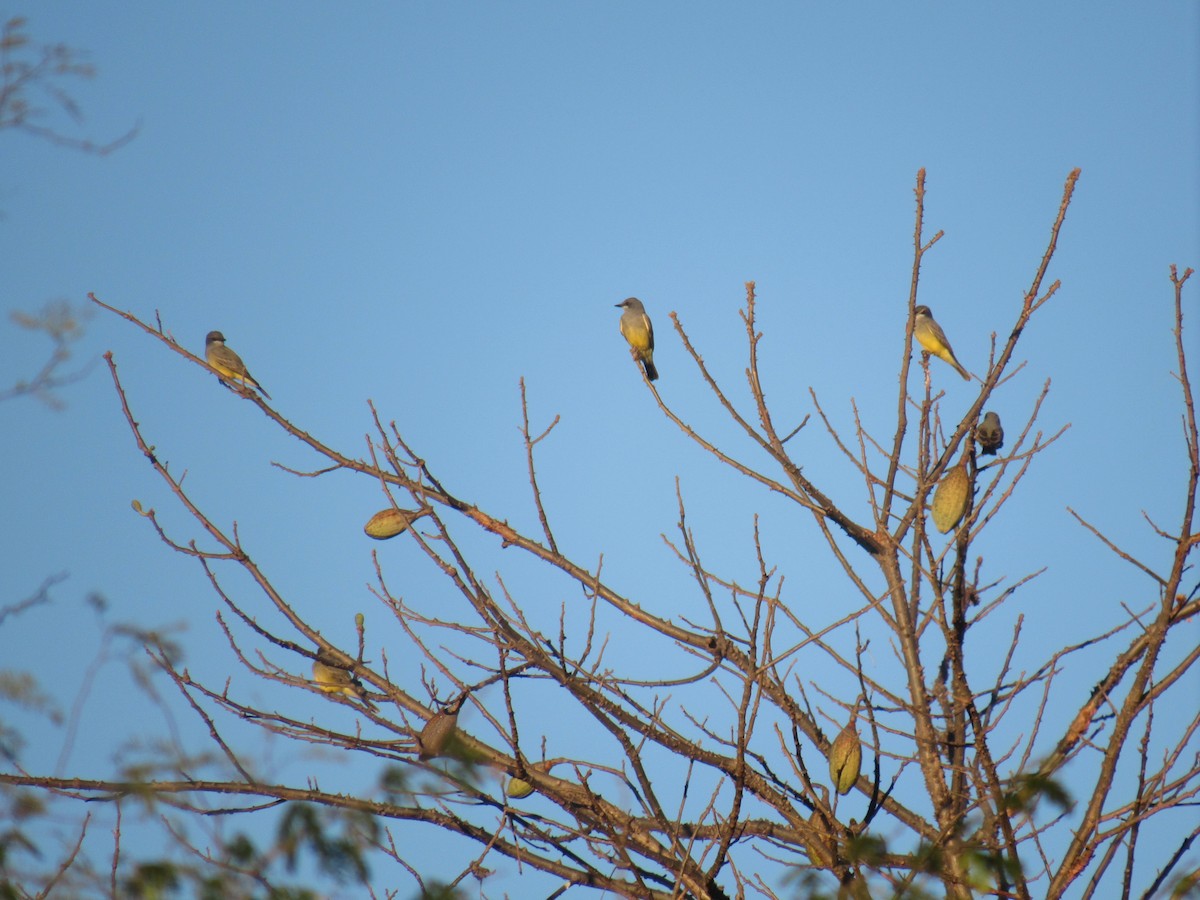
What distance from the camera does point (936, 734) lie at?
3582mm

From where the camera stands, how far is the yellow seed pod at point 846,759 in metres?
3.46

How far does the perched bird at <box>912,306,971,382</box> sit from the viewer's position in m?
11.6

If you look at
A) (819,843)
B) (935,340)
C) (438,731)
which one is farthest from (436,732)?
(935,340)

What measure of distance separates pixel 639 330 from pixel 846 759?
8.76 meters

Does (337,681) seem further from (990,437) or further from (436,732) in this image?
(990,437)

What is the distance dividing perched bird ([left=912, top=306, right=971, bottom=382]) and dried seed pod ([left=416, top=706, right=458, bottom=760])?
8.92 meters

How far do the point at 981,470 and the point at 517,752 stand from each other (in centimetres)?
198

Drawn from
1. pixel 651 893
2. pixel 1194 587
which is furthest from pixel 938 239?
pixel 651 893

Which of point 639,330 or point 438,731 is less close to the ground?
point 639,330

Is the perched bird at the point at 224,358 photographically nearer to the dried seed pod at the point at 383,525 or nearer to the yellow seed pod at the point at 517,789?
the dried seed pod at the point at 383,525

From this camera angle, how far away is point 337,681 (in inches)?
155

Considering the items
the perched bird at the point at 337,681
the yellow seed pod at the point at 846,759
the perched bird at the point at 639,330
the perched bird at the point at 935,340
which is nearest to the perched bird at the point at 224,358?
the perched bird at the point at 639,330

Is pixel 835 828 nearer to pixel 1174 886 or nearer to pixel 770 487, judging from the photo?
pixel 1174 886

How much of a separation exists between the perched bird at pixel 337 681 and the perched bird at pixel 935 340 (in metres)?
8.64
